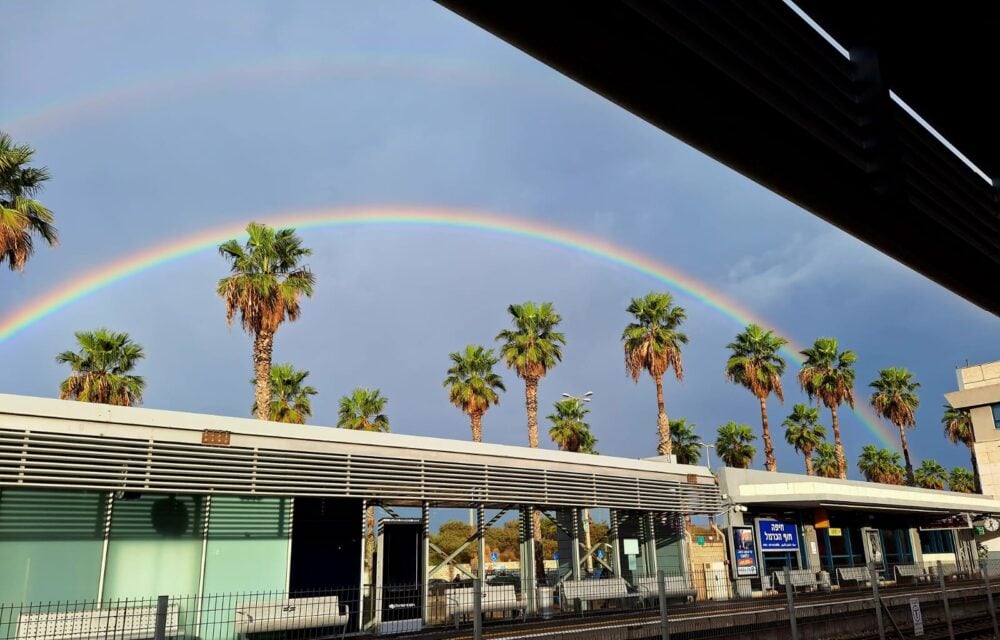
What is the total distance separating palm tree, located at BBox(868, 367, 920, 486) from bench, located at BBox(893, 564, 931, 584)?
87.5 feet

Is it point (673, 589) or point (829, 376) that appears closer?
point (673, 589)

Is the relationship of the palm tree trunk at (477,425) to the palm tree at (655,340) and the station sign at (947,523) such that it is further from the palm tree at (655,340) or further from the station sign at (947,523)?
the station sign at (947,523)

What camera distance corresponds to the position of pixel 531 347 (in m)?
39.3

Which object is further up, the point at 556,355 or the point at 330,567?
the point at 556,355

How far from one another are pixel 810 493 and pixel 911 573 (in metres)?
9.15

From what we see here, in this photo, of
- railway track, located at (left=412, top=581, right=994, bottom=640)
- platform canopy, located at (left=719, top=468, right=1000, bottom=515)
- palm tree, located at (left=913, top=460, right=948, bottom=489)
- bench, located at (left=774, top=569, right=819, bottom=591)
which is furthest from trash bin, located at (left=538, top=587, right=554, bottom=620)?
palm tree, located at (left=913, top=460, right=948, bottom=489)

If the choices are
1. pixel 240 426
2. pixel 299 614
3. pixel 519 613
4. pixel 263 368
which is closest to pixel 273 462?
pixel 240 426

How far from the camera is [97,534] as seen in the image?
14609mm

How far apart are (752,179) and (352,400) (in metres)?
41.5

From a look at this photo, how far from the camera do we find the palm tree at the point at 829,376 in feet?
164

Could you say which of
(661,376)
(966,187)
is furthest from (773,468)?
(966,187)

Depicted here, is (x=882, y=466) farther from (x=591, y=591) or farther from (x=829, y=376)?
(x=591, y=591)

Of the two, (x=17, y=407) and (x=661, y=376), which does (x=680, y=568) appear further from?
(x=17, y=407)

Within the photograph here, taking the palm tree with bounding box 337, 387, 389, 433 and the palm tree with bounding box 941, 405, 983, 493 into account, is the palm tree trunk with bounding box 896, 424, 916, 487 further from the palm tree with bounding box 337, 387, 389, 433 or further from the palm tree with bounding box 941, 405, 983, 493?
the palm tree with bounding box 337, 387, 389, 433
